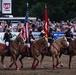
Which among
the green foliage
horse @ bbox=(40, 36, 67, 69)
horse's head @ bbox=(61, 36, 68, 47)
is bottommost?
horse @ bbox=(40, 36, 67, 69)

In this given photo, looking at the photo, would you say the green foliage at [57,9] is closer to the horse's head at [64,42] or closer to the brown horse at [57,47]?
the brown horse at [57,47]

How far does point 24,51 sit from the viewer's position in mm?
27547

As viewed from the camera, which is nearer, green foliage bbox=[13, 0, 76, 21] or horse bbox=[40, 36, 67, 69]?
horse bbox=[40, 36, 67, 69]

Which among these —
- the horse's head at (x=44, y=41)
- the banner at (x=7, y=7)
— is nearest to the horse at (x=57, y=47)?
the horse's head at (x=44, y=41)

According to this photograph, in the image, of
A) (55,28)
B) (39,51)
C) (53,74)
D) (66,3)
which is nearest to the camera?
(53,74)

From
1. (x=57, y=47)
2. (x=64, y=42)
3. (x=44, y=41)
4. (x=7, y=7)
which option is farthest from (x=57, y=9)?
(x=44, y=41)

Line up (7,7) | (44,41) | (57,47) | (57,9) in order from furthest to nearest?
(57,9)
(7,7)
(57,47)
(44,41)

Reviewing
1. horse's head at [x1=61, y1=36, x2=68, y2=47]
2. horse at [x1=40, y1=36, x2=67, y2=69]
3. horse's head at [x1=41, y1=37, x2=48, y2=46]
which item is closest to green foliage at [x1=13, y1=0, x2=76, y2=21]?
horse at [x1=40, y1=36, x2=67, y2=69]

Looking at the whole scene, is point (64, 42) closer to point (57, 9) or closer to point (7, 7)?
point (7, 7)

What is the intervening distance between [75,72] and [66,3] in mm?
39166

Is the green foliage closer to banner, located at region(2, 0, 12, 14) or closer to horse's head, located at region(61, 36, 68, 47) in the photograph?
banner, located at region(2, 0, 12, 14)

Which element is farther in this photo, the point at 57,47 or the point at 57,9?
the point at 57,9

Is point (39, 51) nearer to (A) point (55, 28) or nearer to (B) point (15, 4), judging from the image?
(A) point (55, 28)

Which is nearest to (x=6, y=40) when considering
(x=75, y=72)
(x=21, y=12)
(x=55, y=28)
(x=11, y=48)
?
(x=11, y=48)
